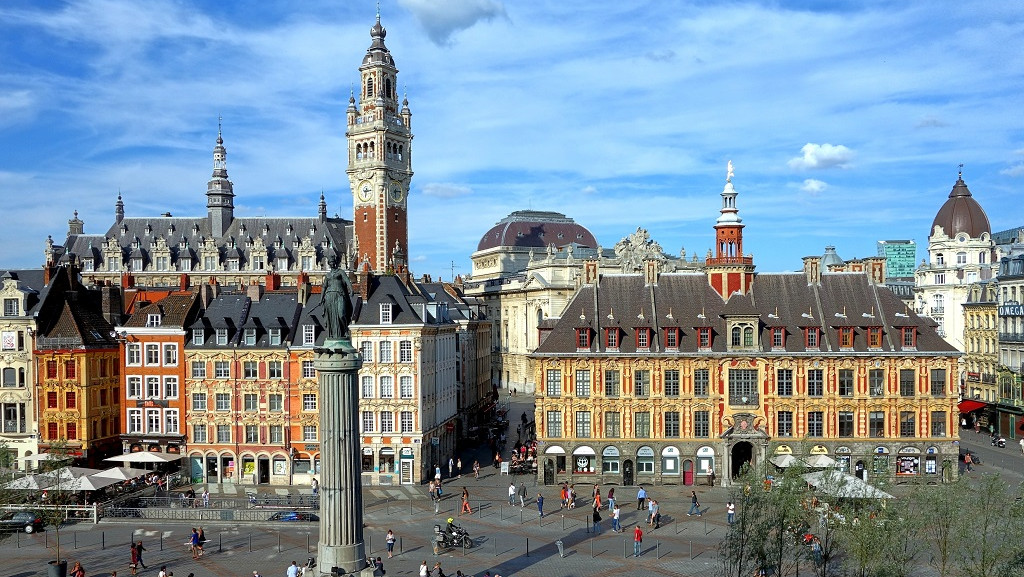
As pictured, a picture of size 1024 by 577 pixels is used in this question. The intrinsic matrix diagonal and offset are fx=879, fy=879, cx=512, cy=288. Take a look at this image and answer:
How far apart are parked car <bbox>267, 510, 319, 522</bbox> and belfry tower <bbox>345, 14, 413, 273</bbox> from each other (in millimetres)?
68267

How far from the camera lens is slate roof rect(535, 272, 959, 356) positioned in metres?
61.1

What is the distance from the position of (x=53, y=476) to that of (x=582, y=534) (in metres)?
28.5

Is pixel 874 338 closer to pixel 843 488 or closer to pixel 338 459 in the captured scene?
pixel 843 488

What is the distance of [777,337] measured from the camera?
201 ft

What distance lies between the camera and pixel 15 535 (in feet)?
158

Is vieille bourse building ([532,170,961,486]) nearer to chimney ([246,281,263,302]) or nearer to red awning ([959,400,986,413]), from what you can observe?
chimney ([246,281,263,302])

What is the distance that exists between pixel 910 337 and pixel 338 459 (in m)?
45.5

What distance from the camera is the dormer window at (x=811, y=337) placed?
6116cm

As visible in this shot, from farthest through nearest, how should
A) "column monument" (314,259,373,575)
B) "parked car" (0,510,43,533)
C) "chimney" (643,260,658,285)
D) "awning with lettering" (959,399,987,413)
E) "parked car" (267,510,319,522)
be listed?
1. "awning with lettering" (959,399,987,413)
2. "chimney" (643,260,658,285)
3. "parked car" (267,510,319,522)
4. "parked car" (0,510,43,533)
5. "column monument" (314,259,373,575)

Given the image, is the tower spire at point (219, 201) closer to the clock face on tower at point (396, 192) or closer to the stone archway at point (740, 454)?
the clock face on tower at point (396, 192)

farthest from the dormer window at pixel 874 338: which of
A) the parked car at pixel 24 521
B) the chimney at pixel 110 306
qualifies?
the chimney at pixel 110 306

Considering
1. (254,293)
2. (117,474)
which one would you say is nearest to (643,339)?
(254,293)

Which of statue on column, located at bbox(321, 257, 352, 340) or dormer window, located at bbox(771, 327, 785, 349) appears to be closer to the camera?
statue on column, located at bbox(321, 257, 352, 340)

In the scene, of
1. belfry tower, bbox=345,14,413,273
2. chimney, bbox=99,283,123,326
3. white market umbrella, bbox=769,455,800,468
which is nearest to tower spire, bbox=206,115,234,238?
belfry tower, bbox=345,14,413,273
